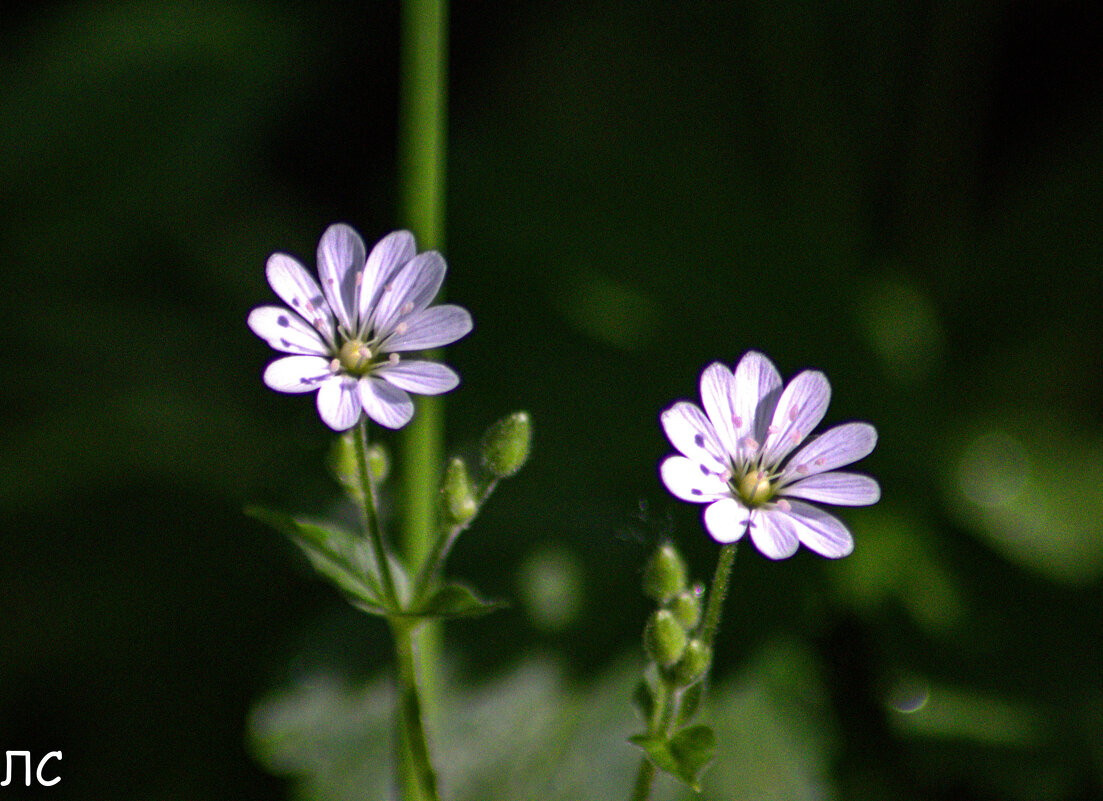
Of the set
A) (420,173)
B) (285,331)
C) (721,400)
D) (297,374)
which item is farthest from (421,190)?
(721,400)

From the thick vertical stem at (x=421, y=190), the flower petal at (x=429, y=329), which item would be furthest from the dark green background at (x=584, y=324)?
the flower petal at (x=429, y=329)

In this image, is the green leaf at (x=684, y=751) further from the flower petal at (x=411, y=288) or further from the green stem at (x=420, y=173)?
the green stem at (x=420, y=173)

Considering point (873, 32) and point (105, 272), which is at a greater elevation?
point (873, 32)

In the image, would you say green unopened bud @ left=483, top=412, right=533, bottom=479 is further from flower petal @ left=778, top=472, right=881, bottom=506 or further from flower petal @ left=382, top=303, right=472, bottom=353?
flower petal @ left=778, top=472, right=881, bottom=506

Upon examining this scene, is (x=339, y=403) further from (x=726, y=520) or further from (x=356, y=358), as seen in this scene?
(x=726, y=520)

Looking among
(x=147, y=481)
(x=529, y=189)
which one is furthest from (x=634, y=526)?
(x=147, y=481)

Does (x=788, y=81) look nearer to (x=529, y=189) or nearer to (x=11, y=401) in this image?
(x=529, y=189)
